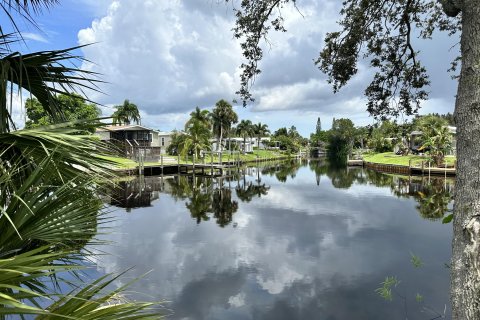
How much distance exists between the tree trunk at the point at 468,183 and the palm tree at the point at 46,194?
10.4 ft

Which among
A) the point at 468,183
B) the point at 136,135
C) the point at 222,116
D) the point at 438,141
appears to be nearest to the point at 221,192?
the point at 438,141

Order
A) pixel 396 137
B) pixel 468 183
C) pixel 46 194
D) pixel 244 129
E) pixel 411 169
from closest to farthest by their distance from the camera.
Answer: pixel 46 194, pixel 468 183, pixel 396 137, pixel 411 169, pixel 244 129

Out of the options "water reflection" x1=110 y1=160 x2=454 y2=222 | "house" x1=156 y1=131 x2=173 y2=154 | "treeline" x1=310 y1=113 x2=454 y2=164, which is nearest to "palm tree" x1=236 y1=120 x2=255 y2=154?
"house" x1=156 y1=131 x2=173 y2=154

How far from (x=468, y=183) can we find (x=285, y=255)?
12.6m

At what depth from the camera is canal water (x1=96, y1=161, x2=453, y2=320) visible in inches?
428

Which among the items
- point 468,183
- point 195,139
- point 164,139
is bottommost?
point 468,183

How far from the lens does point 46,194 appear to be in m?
2.94

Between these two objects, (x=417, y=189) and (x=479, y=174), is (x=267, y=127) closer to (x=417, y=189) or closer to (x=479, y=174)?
(x=417, y=189)

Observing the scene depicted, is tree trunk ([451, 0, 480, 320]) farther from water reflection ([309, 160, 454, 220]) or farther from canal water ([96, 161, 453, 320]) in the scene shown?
water reflection ([309, 160, 454, 220])

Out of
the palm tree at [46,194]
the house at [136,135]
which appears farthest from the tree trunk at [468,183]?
the house at [136,135]

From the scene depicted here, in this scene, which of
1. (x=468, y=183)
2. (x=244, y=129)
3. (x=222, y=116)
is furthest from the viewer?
(x=244, y=129)

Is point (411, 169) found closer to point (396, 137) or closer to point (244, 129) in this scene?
point (396, 137)

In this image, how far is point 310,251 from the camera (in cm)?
1641

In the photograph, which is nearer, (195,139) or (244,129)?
(195,139)
